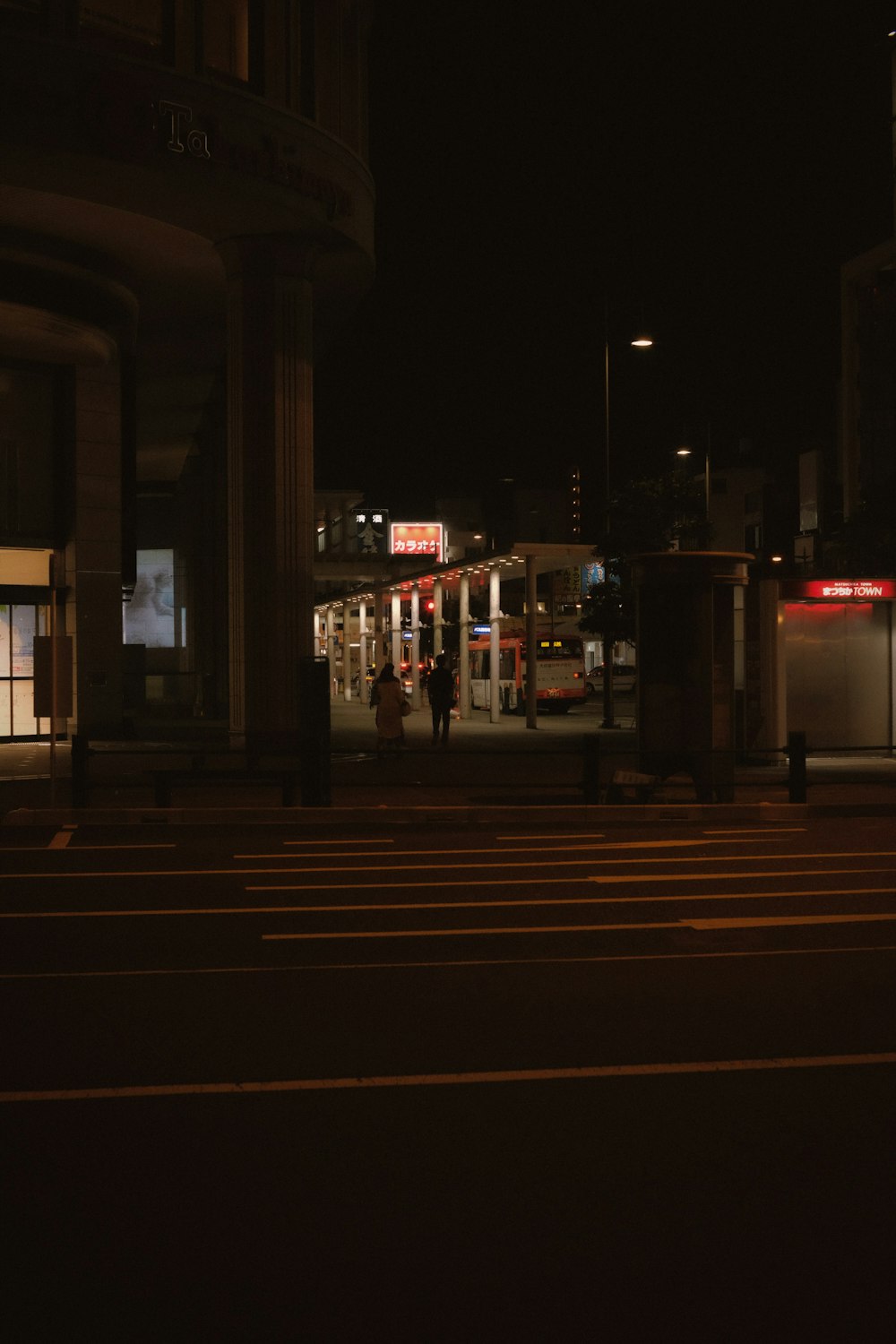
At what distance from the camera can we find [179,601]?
57.8 metres

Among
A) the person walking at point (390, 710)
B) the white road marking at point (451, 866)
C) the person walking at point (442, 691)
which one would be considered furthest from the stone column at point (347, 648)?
the white road marking at point (451, 866)

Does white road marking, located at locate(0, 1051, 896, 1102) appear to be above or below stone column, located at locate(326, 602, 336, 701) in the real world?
below

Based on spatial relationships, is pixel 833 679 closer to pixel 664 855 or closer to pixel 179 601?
pixel 664 855

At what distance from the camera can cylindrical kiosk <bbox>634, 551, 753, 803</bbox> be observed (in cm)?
1966

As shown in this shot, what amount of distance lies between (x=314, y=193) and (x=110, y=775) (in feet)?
37.9

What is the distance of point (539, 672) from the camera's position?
5025 cm

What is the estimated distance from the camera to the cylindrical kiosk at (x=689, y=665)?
19.7 m

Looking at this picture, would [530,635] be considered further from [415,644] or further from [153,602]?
[153,602]

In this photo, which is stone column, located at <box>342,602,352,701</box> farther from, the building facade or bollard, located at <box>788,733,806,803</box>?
bollard, located at <box>788,733,806,803</box>

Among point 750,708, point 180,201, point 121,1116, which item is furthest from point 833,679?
point 121,1116

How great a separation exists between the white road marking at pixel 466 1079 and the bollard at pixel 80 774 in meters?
12.3

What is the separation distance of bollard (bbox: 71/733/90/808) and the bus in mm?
29659

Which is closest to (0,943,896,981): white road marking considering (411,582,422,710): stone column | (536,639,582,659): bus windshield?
(411,582,422,710): stone column

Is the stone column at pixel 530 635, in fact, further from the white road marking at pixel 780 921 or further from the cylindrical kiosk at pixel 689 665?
the white road marking at pixel 780 921
